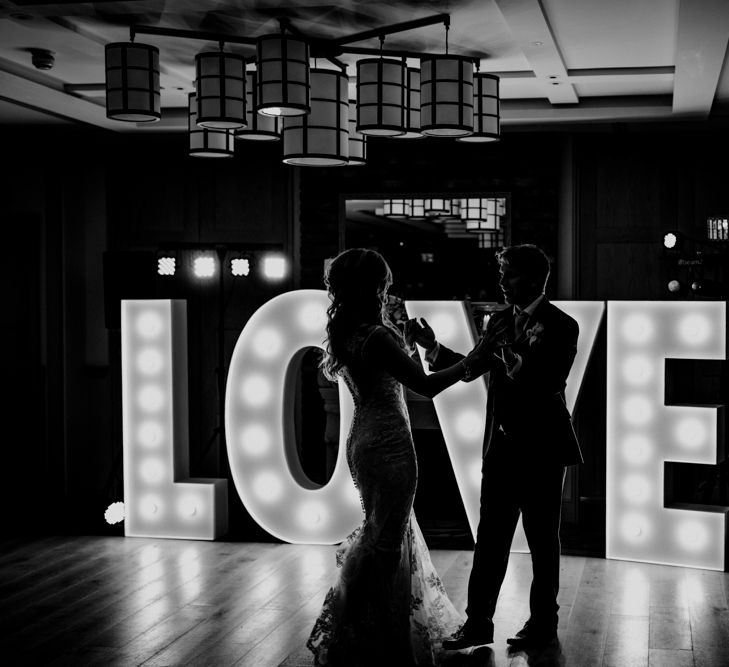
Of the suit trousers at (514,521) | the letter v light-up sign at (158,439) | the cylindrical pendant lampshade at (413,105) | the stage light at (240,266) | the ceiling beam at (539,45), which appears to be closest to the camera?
the suit trousers at (514,521)

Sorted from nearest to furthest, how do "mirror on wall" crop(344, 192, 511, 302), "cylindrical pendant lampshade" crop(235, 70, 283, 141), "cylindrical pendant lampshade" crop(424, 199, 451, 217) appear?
"cylindrical pendant lampshade" crop(235, 70, 283, 141), "cylindrical pendant lampshade" crop(424, 199, 451, 217), "mirror on wall" crop(344, 192, 511, 302)

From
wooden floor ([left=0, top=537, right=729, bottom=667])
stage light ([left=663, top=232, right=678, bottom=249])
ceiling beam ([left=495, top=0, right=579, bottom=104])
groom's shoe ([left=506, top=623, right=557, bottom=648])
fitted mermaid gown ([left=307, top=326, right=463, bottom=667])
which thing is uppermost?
ceiling beam ([left=495, top=0, right=579, bottom=104])

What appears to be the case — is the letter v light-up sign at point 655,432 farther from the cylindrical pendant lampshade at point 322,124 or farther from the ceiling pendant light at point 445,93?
the cylindrical pendant lampshade at point 322,124

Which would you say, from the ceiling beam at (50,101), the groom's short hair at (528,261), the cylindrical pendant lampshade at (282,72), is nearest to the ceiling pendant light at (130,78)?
the cylindrical pendant lampshade at (282,72)

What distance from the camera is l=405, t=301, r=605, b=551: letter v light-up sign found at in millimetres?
5508

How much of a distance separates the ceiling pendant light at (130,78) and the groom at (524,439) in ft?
5.47

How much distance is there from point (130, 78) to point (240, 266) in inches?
106

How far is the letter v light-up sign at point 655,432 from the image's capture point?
524cm

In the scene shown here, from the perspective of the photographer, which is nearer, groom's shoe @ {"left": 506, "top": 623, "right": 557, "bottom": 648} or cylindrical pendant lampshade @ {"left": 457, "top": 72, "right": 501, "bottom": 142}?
groom's shoe @ {"left": 506, "top": 623, "right": 557, "bottom": 648}

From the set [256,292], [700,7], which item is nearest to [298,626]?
[700,7]

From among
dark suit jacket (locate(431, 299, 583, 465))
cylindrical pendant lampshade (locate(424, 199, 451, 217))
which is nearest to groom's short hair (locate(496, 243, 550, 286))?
dark suit jacket (locate(431, 299, 583, 465))

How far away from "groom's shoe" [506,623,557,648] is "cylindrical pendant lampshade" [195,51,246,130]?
2489 mm

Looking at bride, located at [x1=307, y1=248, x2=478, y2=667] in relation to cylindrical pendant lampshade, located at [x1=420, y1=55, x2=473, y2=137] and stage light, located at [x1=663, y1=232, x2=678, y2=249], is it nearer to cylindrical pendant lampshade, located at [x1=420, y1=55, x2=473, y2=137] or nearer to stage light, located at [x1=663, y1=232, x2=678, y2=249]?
cylindrical pendant lampshade, located at [x1=420, y1=55, x2=473, y2=137]

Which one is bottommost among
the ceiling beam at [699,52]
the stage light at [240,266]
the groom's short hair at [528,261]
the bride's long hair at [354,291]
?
the bride's long hair at [354,291]
